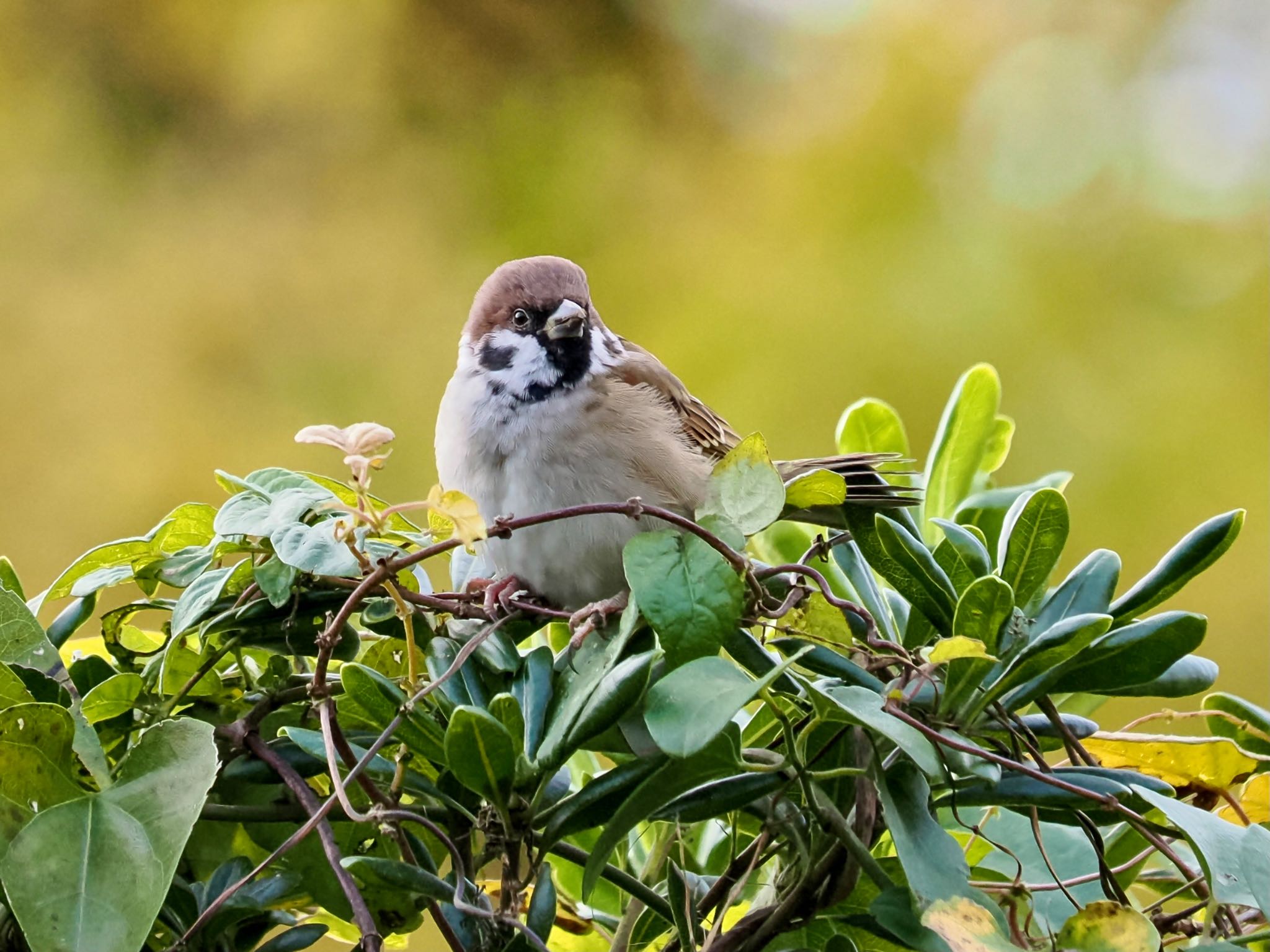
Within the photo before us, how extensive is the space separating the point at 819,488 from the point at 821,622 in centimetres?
7

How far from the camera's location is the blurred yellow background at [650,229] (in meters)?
2.41

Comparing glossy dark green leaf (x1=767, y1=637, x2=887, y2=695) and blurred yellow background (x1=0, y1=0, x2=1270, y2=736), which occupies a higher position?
blurred yellow background (x1=0, y1=0, x2=1270, y2=736)

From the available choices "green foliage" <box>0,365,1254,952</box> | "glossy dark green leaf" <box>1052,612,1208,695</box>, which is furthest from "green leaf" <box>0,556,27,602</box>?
"glossy dark green leaf" <box>1052,612,1208,695</box>

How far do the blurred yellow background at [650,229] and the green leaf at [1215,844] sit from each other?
175 centimetres

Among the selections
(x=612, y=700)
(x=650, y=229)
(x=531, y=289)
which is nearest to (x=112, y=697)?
(x=612, y=700)

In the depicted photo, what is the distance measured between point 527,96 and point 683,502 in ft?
6.20

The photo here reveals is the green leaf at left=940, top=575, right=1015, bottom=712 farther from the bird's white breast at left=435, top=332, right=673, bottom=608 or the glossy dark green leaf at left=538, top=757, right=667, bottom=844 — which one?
the bird's white breast at left=435, top=332, right=673, bottom=608

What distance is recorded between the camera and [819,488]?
65 centimetres

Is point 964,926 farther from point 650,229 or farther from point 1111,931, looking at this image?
point 650,229

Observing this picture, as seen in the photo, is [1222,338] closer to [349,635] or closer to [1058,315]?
[1058,315]

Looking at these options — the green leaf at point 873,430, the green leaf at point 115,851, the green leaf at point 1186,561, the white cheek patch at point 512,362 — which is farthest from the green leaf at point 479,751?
the white cheek patch at point 512,362

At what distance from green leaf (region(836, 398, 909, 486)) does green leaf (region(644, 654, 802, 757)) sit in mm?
564

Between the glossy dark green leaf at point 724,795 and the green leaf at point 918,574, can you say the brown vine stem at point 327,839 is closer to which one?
the glossy dark green leaf at point 724,795

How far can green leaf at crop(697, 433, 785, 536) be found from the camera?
607 mm
